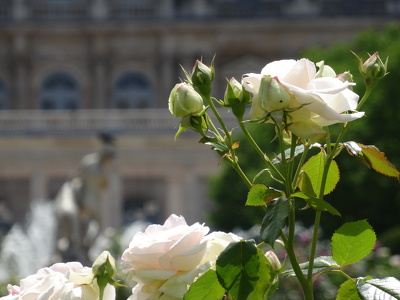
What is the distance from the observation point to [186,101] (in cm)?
229

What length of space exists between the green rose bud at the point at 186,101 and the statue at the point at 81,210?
45.6 feet

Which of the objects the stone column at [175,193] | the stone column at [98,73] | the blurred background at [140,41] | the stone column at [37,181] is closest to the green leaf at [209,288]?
the stone column at [175,193]

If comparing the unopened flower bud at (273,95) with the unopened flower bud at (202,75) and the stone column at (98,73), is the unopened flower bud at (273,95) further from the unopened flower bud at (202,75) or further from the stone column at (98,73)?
the stone column at (98,73)

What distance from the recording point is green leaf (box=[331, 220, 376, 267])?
2.31m

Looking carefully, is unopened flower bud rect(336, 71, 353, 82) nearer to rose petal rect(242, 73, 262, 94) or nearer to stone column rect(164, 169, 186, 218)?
rose petal rect(242, 73, 262, 94)

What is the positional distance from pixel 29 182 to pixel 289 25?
1348cm

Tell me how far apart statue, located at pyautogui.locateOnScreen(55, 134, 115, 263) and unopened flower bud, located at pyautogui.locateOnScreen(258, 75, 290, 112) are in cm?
1406

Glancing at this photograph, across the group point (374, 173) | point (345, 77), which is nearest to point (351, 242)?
point (345, 77)

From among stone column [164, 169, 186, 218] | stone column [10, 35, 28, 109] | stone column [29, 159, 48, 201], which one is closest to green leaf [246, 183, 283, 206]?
stone column [164, 169, 186, 218]

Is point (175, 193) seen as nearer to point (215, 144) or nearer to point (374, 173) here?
point (374, 173)

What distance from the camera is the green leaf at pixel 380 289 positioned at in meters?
2.12

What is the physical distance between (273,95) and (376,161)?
373 millimetres

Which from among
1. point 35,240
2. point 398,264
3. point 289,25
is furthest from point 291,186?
point 289,25

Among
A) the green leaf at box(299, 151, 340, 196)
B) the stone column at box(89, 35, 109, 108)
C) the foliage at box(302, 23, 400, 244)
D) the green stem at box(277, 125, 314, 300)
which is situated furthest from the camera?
the stone column at box(89, 35, 109, 108)
